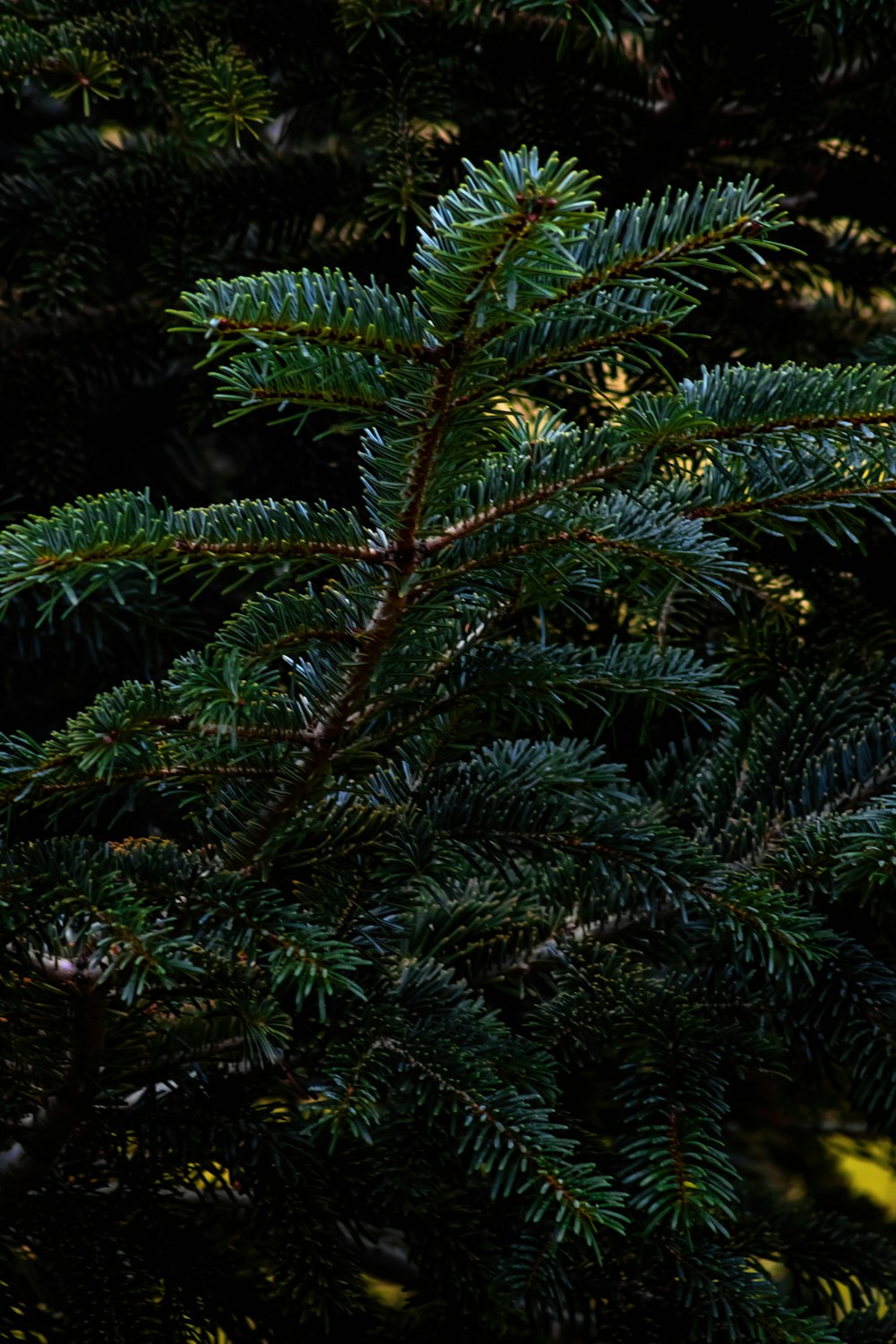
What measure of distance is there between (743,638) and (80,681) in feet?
2.05

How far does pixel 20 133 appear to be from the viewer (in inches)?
60.8

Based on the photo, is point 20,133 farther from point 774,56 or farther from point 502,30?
point 774,56

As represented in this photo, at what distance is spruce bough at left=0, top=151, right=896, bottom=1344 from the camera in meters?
0.47

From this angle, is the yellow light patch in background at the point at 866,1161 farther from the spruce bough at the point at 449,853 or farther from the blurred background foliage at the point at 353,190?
the spruce bough at the point at 449,853

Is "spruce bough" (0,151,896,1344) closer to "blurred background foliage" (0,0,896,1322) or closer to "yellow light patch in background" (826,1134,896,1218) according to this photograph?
"blurred background foliage" (0,0,896,1322)

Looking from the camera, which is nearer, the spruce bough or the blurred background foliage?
the spruce bough

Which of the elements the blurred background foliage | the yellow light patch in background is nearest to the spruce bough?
the blurred background foliage

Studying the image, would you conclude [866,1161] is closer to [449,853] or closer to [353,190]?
[449,853]

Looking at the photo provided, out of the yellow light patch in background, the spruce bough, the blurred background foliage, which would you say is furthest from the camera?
the yellow light patch in background

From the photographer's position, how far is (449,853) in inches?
25.2

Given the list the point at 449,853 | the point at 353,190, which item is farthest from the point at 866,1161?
the point at 353,190

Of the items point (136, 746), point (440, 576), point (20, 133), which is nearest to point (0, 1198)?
point (136, 746)

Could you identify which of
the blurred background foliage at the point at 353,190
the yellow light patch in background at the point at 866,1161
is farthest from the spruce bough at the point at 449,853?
the yellow light patch in background at the point at 866,1161

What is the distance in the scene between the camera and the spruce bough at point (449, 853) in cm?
47
